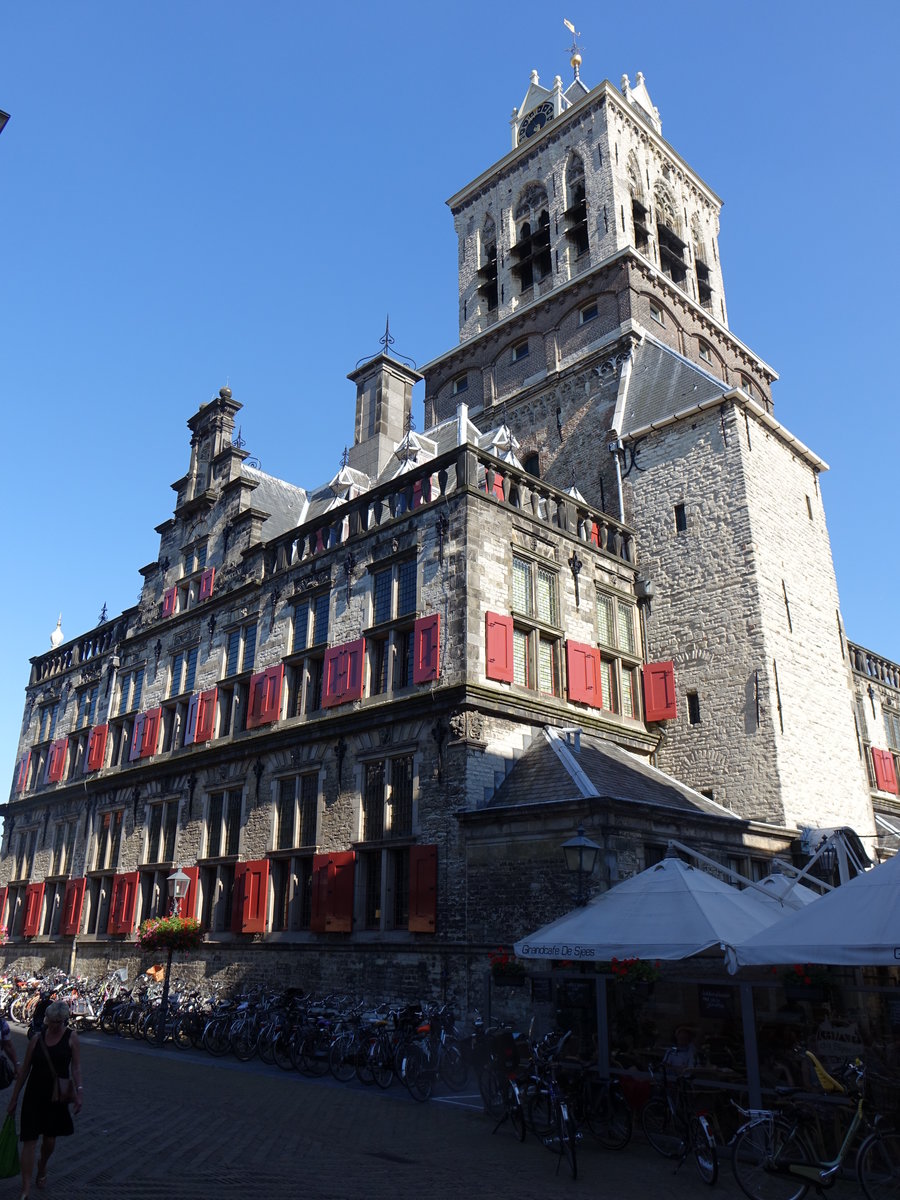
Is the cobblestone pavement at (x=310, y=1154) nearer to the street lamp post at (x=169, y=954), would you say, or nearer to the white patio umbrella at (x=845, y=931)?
the white patio umbrella at (x=845, y=931)

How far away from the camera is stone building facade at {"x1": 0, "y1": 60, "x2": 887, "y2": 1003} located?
55.1 ft

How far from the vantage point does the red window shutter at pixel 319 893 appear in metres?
18.2

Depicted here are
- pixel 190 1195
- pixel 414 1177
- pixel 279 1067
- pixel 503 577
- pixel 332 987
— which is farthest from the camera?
pixel 503 577

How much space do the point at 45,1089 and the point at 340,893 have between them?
11.3 m

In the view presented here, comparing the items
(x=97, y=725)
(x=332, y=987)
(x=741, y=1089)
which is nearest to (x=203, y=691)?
(x=97, y=725)

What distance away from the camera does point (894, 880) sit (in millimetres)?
8336

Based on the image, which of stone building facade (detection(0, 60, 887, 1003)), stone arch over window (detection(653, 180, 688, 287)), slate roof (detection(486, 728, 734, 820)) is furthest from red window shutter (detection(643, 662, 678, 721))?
stone arch over window (detection(653, 180, 688, 287))

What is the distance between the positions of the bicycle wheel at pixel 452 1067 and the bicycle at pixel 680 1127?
4290 millimetres

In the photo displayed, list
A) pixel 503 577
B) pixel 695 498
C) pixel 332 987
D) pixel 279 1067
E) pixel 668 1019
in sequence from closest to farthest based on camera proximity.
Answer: pixel 668 1019
pixel 279 1067
pixel 332 987
pixel 503 577
pixel 695 498

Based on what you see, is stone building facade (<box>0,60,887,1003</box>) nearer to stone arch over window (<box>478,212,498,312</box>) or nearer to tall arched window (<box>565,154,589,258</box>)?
tall arched window (<box>565,154,589,258</box>)

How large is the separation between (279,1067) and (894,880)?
10677 millimetres

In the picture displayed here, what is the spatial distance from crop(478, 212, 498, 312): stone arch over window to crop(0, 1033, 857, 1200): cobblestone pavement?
2886 centimetres

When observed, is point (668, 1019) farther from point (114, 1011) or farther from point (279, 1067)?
point (114, 1011)

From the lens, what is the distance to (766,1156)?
290 inches
